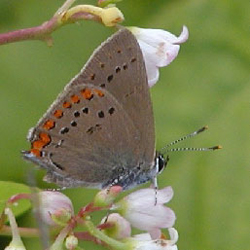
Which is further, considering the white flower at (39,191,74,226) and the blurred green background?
the blurred green background

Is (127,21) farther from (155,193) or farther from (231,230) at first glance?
(155,193)

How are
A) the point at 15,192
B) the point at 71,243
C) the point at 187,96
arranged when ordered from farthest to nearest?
the point at 187,96 → the point at 15,192 → the point at 71,243

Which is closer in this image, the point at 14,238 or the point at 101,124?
the point at 14,238

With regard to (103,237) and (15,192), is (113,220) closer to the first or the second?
(103,237)

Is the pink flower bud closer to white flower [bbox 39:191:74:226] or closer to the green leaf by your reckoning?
white flower [bbox 39:191:74:226]

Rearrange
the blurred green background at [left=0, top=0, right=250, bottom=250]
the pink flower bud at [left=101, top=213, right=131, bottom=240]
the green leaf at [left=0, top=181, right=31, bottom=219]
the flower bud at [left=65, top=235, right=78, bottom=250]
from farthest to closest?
the blurred green background at [left=0, top=0, right=250, bottom=250] < the green leaf at [left=0, top=181, right=31, bottom=219] < the pink flower bud at [left=101, top=213, right=131, bottom=240] < the flower bud at [left=65, top=235, right=78, bottom=250]

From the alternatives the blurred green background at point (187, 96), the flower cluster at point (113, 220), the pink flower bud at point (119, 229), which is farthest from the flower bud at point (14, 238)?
the blurred green background at point (187, 96)

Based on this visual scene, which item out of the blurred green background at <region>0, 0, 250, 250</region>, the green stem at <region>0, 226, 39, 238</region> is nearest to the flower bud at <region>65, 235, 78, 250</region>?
the green stem at <region>0, 226, 39, 238</region>

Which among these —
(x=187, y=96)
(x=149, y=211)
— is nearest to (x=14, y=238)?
(x=149, y=211)
